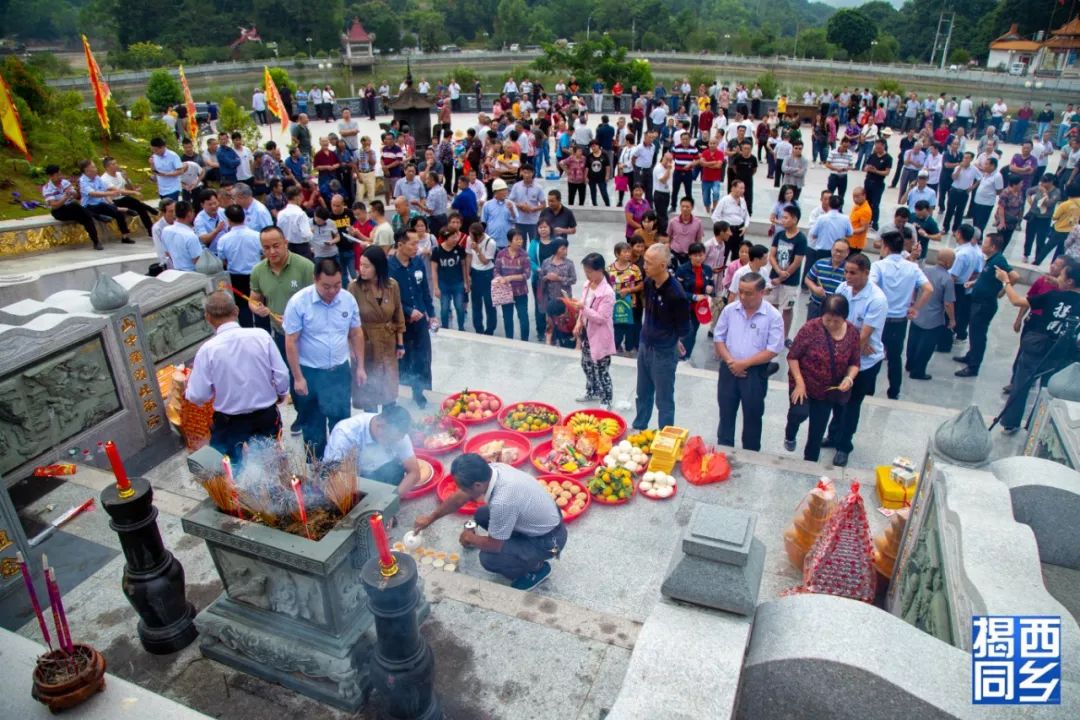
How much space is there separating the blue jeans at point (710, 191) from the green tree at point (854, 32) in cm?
6528

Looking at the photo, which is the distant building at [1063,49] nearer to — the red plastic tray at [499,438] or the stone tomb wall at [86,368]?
the red plastic tray at [499,438]

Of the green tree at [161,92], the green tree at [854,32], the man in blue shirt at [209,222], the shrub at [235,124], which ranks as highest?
the green tree at [854,32]

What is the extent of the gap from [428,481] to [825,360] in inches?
140

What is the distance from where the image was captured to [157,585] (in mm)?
4078

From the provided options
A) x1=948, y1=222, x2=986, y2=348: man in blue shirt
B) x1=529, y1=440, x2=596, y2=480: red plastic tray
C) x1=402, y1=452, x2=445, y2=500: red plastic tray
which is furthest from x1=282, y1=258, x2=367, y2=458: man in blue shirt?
x1=948, y1=222, x2=986, y2=348: man in blue shirt

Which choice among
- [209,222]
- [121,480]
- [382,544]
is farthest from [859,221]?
[121,480]

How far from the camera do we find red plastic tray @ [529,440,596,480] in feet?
20.7

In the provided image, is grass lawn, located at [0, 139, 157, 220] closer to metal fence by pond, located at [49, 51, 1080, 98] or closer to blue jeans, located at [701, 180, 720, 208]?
blue jeans, located at [701, 180, 720, 208]

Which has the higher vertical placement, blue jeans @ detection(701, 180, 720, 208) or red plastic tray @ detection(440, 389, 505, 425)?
blue jeans @ detection(701, 180, 720, 208)

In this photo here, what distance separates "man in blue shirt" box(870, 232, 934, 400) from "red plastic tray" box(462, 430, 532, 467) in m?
4.09

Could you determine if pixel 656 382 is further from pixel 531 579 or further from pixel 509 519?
pixel 509 519

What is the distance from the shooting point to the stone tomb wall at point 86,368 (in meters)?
5.54


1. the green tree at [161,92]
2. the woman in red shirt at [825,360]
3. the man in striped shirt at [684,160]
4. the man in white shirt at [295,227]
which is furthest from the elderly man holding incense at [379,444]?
the green tree at [161,92]

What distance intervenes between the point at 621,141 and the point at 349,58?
37591mm
